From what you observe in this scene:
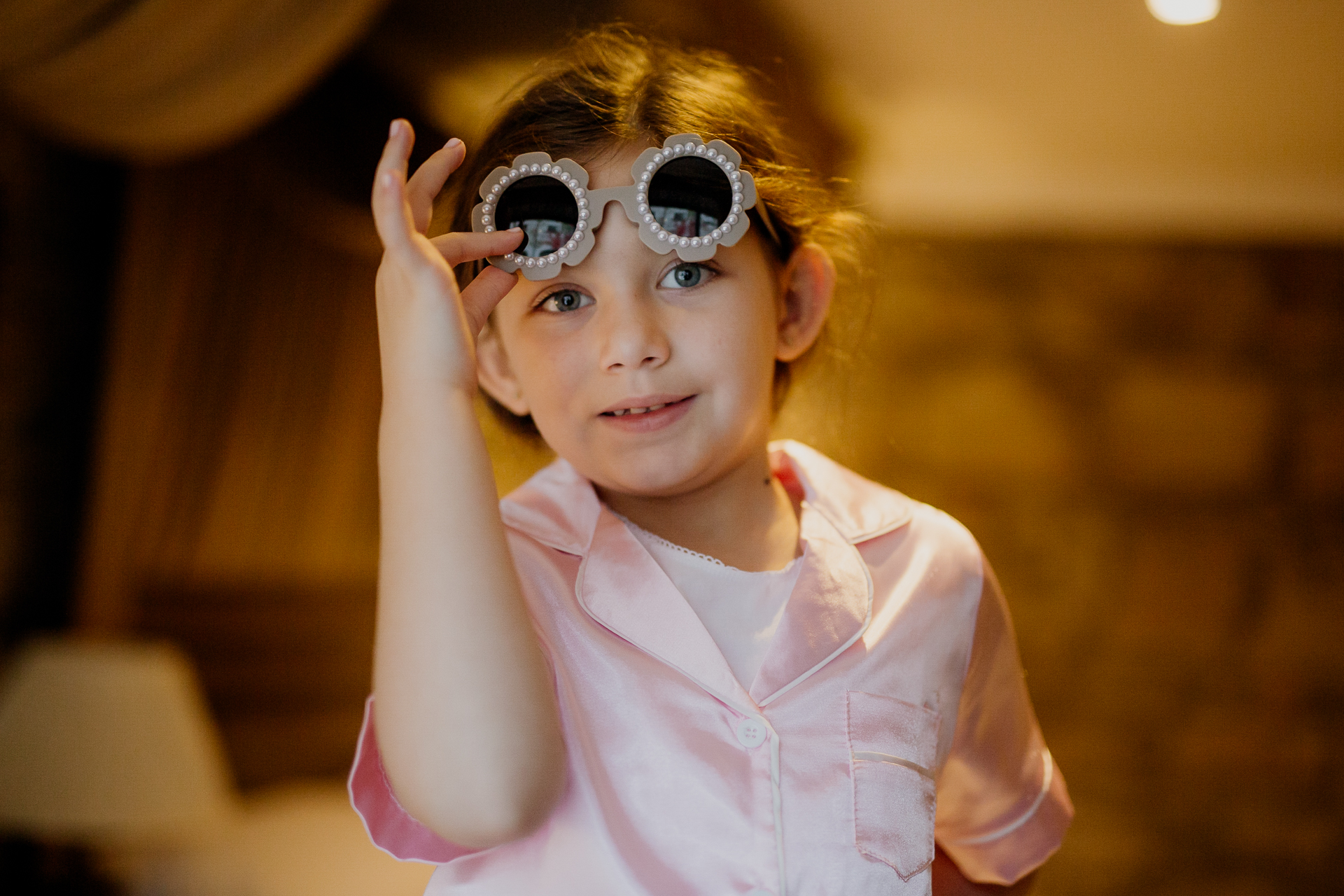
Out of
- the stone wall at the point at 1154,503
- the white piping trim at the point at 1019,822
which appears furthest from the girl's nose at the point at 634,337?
the stone wall at the point at 1154,503

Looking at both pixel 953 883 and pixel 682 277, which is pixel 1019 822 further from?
pixel 682 277

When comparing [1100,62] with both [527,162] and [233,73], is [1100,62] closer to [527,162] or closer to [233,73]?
[233,73]

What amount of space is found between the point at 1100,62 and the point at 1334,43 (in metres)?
0.56

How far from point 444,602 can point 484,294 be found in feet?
0.75

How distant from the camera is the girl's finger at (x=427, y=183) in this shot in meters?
0.67

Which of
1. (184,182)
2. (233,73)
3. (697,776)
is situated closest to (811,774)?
(697,776)

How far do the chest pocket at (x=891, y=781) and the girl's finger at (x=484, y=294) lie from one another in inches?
14.9

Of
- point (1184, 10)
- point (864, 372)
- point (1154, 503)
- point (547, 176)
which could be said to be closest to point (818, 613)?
point (547, 176)

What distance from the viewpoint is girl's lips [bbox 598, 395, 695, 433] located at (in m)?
0.76

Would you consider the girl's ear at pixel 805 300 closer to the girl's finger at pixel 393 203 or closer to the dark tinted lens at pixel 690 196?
the dark tinted lens at pixel 690 196

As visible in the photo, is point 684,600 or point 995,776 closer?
point 684,600

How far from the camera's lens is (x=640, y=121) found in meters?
0.80

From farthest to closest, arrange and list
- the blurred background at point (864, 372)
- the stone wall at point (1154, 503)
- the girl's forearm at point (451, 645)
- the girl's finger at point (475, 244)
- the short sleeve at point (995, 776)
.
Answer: the stone wall at point (1154, 503) < the blurred background at point (864, 372) < the short sleeve at point (995, 776) < the girl's finger at point (475, 244) < the girl's forearm at point (451, 645)

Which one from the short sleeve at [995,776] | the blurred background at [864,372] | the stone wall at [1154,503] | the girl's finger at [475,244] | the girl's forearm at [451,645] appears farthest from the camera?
the stone wall at [1154,503]
